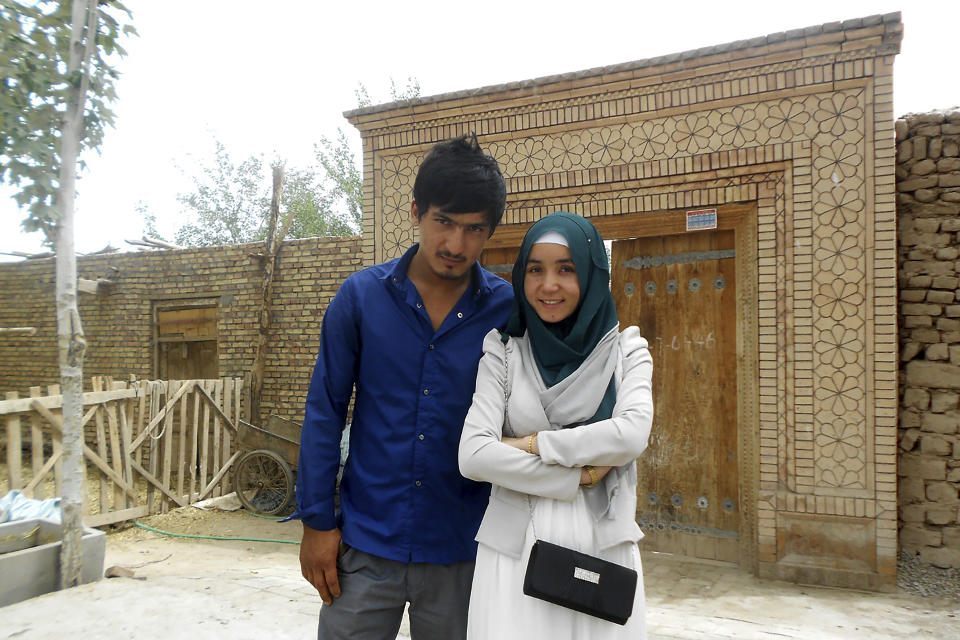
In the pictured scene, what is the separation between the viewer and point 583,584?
1.39m

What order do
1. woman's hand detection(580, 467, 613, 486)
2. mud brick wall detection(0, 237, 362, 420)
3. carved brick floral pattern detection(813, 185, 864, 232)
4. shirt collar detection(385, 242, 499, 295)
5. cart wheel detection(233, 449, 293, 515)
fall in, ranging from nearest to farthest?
woman's hand detection(580, 467, 613, 486) < shirt collar detection(385, 242, 499, 295) < carved brick floral pattern detection(813, 185, 864, 232) < cart wheel detection(233, 449, 293, 515) < mud brick wall detection(0, 237, 362, 420)

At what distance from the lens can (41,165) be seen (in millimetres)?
3889

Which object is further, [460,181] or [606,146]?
[606,146]

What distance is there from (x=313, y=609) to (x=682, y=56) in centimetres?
451

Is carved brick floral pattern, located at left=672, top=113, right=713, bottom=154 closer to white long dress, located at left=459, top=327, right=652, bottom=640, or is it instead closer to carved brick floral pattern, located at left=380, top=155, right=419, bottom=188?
carved brick floral pattern, located at left=380, top=155, right=419, bottom=188

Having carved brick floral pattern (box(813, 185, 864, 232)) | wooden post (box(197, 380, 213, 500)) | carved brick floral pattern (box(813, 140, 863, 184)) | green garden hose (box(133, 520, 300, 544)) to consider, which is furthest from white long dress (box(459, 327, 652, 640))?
wooden post (box(197, 380, 213, 500))

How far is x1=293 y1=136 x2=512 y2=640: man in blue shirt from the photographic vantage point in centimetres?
165

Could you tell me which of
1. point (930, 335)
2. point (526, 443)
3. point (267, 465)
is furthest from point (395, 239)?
point (526, 443)

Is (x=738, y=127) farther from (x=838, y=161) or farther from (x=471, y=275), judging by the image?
(x=471, y=275)

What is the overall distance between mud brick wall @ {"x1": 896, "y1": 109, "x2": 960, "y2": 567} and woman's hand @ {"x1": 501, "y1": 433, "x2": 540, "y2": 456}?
13.5 feet

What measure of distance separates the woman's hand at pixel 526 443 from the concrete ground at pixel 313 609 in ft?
7.14

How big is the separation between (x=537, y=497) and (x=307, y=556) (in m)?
0.64

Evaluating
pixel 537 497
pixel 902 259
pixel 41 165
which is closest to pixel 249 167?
pixel 41 165

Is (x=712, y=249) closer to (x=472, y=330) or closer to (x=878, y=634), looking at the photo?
(x=878, y=634)
